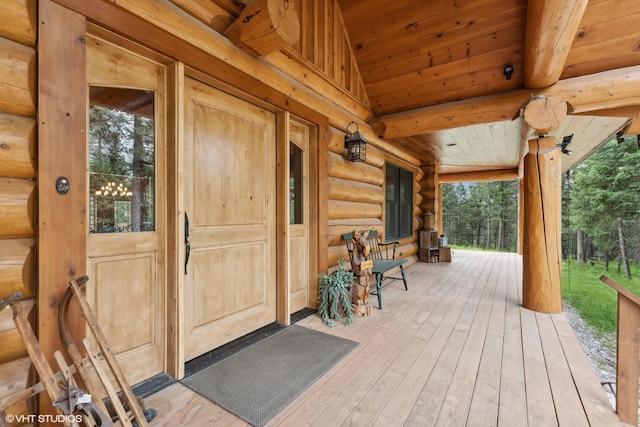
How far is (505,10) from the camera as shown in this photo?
118 inches

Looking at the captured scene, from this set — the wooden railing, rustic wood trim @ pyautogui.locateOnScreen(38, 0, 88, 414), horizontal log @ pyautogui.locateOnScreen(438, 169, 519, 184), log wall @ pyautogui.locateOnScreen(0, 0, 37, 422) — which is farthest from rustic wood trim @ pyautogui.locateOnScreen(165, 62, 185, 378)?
horizontal log @ pyautogui.locateOnScreen(438, 169, 519, 184)

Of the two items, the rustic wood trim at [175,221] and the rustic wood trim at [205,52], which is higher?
the rustic wood trim at [205,52]

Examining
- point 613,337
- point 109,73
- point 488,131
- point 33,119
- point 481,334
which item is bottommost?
point 613,337

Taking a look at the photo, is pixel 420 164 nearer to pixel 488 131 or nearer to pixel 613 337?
pixel 488 131

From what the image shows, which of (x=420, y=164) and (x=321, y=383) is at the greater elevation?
(x=420, y=164)

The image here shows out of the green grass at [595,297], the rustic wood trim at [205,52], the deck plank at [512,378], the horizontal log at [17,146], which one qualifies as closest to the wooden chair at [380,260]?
the deck plank at [512,378]

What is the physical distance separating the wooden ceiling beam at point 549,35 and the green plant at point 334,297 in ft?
9.49

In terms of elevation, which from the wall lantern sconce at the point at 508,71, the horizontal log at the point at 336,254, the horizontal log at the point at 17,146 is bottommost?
the horizontal log at the point at 336,254

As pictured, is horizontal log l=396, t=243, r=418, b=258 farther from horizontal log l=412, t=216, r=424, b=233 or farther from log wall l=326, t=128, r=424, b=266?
log wall l=326, t=128, r=424, b=266

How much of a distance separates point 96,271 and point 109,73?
47.8 inches

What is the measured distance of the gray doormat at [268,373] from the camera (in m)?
1.70

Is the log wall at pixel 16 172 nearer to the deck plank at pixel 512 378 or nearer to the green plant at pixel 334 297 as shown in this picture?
the green plant at pixel 334 297

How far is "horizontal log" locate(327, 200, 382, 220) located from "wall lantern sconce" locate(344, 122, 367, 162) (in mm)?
655

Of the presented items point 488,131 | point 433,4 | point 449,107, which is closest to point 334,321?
point 449,107
